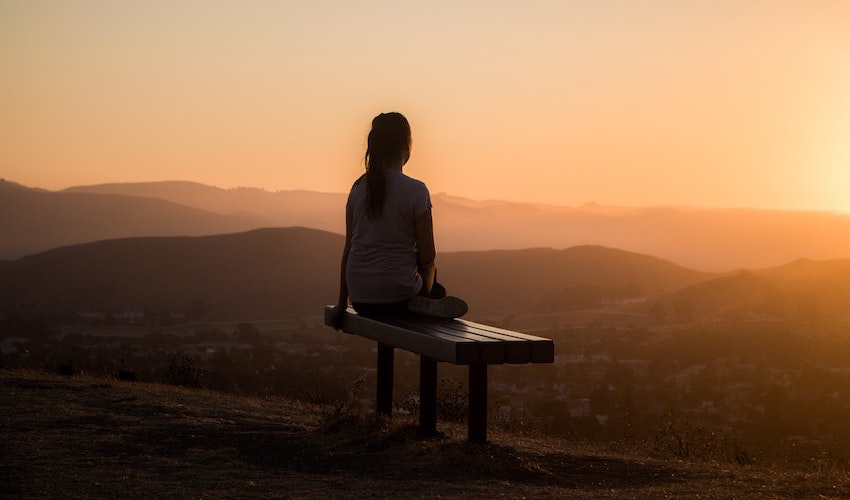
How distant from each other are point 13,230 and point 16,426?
598 feet

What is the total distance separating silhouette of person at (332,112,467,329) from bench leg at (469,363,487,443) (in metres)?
0.84

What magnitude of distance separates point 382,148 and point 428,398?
1.95 metres

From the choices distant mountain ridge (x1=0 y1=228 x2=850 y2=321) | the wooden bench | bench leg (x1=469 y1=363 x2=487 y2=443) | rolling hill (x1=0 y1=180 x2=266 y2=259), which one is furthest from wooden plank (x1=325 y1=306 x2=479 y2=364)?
rolling hill (x1=0 y1=180 x2=266 y2=259)

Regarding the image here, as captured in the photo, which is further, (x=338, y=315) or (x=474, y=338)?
(x=338, y=315)

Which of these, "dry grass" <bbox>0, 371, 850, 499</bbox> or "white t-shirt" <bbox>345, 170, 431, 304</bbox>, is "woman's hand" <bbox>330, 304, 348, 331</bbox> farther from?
"dry grass" <bbox>0, 371, 850, 499</bbox>

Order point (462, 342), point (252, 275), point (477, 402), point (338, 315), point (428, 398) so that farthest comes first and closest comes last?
point (252, 275)
point (338, 315)
point (428, 398)
point (477, 402)
point (462, 342)

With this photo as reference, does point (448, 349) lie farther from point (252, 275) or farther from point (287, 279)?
point (252, 275)

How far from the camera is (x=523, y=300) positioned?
288 ft

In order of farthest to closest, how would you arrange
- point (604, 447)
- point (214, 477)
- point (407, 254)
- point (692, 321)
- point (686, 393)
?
point (692, 321)
point (686, 393)
point (604, 447)
point (407, 254)
point (214, 477)

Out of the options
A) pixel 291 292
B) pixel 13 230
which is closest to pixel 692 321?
pixel 291 292

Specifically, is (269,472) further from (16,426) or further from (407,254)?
(16,426)

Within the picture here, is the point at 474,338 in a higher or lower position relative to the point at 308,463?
higher

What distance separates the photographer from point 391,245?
24.8 ft

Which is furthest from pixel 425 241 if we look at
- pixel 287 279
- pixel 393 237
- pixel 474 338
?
pixel 287 279
